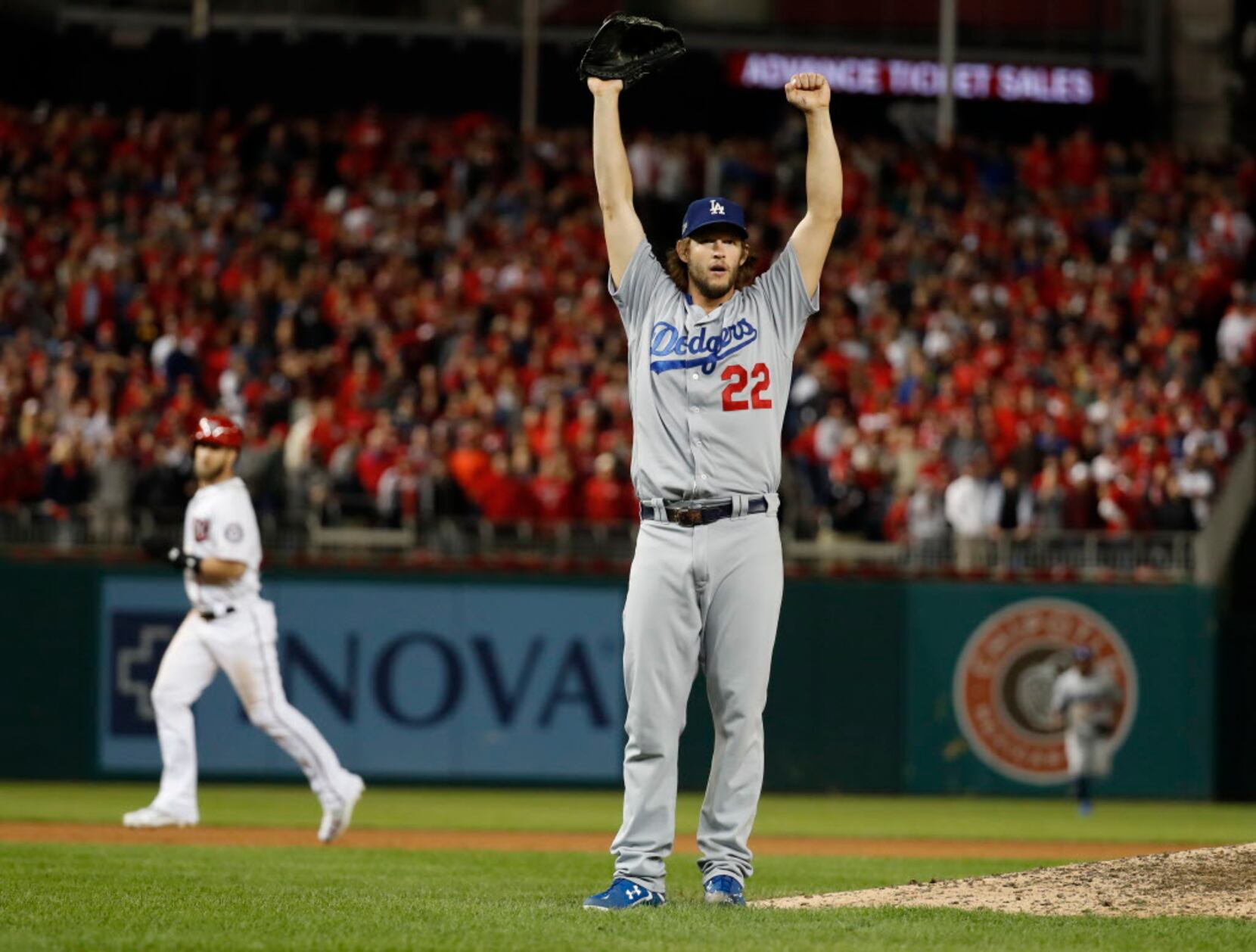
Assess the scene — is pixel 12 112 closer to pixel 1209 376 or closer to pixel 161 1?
pixel 161 1

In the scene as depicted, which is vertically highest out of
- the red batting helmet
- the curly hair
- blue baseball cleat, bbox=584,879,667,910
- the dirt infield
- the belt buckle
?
the curly hair

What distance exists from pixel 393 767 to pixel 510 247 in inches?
266

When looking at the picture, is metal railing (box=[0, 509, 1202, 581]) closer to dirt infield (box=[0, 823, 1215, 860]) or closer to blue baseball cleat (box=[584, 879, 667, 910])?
dirt infield (box=[0, 823, 1215, 860])

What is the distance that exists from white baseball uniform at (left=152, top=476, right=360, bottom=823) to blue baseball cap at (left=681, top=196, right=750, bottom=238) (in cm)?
485

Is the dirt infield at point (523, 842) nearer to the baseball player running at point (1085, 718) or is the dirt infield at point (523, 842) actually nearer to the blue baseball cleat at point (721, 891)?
the baseball player running at point (1085, 718)

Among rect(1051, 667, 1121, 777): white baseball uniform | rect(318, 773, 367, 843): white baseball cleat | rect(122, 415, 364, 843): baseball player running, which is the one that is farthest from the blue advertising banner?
rect(318, 773, 367, 843): white baseball cleat

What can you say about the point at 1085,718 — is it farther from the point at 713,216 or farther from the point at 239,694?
the point at 713,216

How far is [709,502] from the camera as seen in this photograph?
6785 millimetres

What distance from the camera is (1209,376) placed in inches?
798

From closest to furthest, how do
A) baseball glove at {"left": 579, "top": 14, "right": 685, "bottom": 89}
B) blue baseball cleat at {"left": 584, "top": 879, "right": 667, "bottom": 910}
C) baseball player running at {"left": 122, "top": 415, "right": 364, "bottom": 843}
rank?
blue baseball cleat at {"left": 584, "top": 879, "right": 667, "bottom": 910} → baseball glove at {"left": 579, "top": 14, "right": 685, "bottom": 89} → baseball player running at {"left": 122, "top": 415, "right": 364, "bottom": 843}

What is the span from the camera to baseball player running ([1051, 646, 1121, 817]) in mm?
17109

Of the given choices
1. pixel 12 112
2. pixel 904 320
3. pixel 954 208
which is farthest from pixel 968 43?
pixel 12 112

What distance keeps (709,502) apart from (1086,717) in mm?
11211

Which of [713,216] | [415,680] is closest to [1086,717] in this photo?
[415,680]
